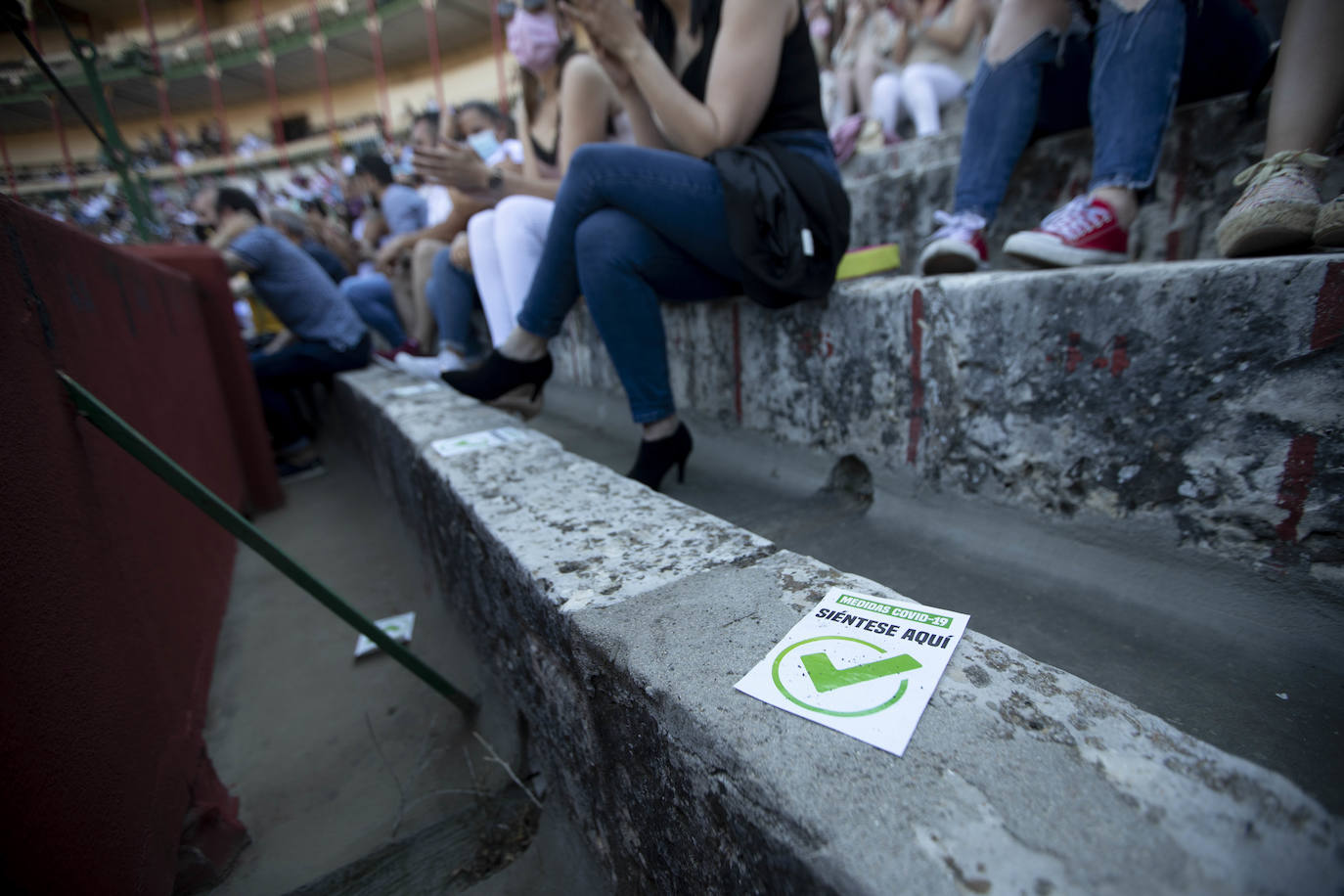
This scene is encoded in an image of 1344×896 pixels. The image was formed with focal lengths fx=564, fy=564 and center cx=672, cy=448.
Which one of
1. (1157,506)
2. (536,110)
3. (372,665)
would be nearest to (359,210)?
(536,110)

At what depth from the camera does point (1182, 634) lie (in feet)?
2.90

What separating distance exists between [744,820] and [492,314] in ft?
7.09

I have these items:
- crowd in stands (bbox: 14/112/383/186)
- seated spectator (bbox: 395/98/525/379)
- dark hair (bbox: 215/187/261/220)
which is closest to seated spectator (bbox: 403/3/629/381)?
seated spectator (bbox: 395/98/525/379)

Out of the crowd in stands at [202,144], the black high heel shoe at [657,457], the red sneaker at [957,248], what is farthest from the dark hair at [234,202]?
the crowd in stands at [202,144]

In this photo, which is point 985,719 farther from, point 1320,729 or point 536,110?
point 536,110

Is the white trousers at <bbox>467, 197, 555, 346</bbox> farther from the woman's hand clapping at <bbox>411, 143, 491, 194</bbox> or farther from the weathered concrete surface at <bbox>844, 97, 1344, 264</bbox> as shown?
the weathered concrete surface at <bbox>844, 97, 1344, 264</bbox>

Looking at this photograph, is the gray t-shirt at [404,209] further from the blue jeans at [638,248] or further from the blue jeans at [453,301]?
the blue jeans at [638,248]

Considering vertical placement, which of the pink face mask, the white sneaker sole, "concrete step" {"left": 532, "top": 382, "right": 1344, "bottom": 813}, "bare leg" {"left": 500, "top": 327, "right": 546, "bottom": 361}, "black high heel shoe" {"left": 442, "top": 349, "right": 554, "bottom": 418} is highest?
the pink face mask

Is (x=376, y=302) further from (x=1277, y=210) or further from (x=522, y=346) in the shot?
(x=1277, y=210)

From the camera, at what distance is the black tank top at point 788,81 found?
1446 millimetres

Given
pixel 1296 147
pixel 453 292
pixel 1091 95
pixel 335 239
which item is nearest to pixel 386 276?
pixel 335 239

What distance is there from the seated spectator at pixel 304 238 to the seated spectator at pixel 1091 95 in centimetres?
547

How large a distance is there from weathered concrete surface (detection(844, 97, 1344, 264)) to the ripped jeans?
99 millimetres

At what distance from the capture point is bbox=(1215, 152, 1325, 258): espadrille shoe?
862 mm
